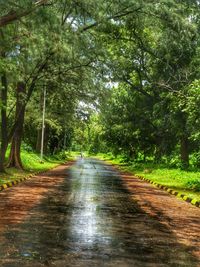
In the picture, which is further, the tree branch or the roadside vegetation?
the roadside vegetation

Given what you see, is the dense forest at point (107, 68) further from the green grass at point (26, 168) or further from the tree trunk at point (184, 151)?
the green grass at point (26, 168)

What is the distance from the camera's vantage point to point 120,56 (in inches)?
1527

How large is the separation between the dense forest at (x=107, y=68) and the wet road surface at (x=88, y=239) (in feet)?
19.0

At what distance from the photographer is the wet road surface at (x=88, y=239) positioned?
696cm

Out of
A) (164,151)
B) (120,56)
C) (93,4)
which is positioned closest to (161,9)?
(93,4)

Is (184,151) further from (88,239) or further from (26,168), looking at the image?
(88,239)

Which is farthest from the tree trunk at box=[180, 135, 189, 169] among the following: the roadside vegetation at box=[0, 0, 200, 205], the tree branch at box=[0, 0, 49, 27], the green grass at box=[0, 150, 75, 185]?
the tree branch at box=[0, 0, 49, 27]

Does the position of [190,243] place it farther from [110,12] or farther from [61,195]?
[110,12]

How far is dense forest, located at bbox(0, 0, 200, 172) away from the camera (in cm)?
1661

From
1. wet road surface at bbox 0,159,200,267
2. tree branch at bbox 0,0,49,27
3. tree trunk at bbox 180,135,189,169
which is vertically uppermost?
tree branch at bbox 0,0,49,27

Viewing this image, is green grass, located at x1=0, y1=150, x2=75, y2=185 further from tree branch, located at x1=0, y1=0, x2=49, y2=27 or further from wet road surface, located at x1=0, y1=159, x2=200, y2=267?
wet road surface, located at x1=0, y1=159, x2=200, y2=267

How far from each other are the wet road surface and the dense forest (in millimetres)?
5804

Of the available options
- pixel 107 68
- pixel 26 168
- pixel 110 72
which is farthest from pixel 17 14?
pixel 26 168

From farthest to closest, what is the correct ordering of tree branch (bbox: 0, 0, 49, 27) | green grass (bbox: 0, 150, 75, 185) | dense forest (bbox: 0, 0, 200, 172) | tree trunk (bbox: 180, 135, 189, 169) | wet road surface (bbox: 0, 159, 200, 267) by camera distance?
tree trunk (bbox: 180, 135, 189, 169)
green grass (bbox: 0, 150, 75, 185)
dense forest (bbox: 0, 0, 200, 172)
tree branch (bbox: 0, 0, 49, 27)
wet road surface (bbox: 0, 159, 200, 267)
